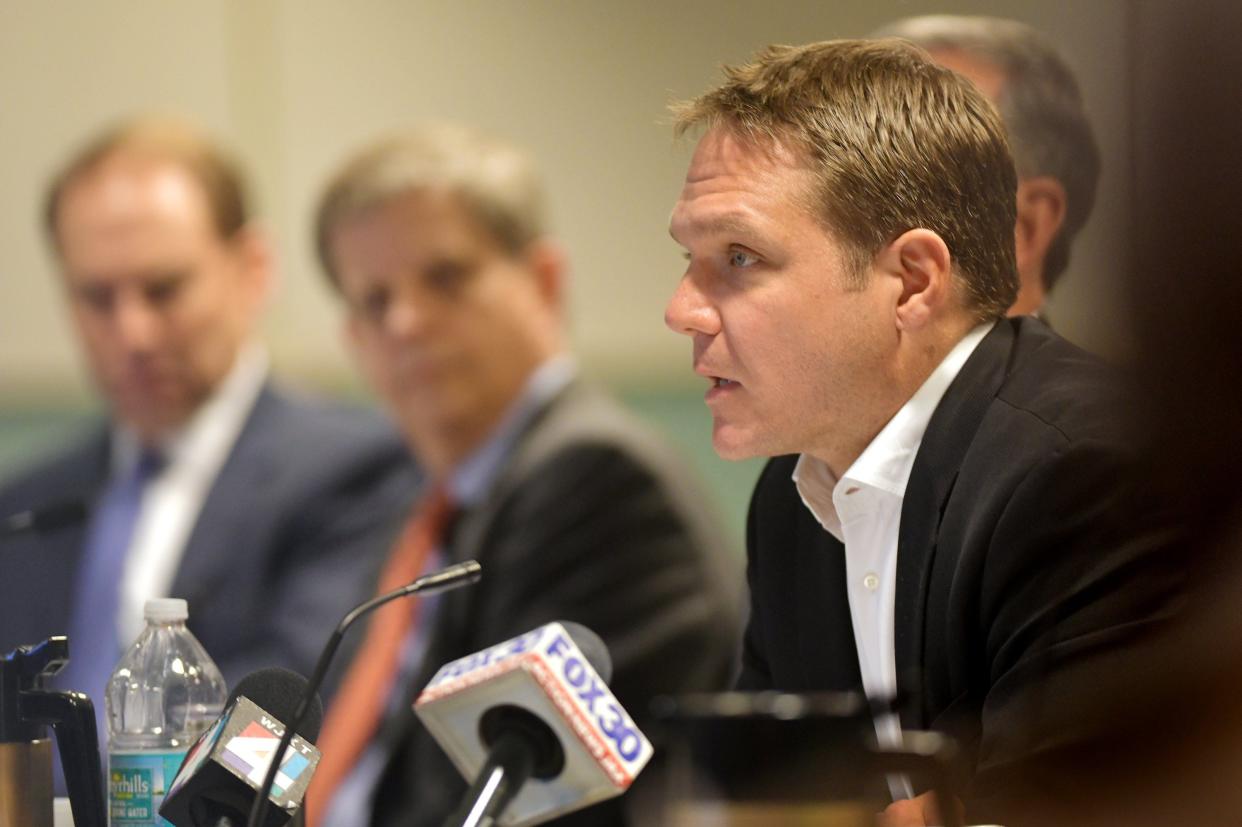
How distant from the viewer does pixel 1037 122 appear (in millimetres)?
2096

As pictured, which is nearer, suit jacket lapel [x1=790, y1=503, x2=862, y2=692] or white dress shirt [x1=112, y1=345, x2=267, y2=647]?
suit jacket lapel [x1=790, y1=503, x2=862, y2=692]

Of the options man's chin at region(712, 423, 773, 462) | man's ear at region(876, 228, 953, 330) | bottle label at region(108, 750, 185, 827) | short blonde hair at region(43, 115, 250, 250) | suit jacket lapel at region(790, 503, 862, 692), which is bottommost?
suit jacket lapel at region(790, 503, 862, 692)

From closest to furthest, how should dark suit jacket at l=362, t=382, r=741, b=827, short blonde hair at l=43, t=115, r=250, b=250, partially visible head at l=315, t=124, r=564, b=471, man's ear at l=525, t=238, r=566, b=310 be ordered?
dark suit jacket at l=362, t=382, r=741, b=827
partially visible head at l=315, t=124, r=564, b=471
man's ear at l=525, t=238, r=566, b=310
short blonde hair at l=43, t=115, r=250, b=250

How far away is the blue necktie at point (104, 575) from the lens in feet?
10.9

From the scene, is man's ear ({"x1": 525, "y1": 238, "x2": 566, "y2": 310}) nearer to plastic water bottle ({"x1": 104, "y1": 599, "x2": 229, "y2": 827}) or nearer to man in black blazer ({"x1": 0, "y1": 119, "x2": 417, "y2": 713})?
man in black blazer ({"x1": 0, "y1": 119, "x2": 417, "y2": 713})

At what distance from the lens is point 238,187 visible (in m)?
4.19

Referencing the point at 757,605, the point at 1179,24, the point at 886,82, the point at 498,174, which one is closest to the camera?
the point at 1179,24

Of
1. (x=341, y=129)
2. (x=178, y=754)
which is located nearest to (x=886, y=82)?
(x=178, y=754)

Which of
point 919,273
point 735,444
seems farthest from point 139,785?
point 919,273

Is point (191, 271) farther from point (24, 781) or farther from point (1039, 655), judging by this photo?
point (1039, 655)

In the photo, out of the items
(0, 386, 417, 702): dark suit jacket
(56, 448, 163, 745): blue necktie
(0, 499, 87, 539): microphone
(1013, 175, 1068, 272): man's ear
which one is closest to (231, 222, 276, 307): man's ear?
(0, 386, 417, 702): dark suit jacket

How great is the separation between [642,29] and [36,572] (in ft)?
7.47

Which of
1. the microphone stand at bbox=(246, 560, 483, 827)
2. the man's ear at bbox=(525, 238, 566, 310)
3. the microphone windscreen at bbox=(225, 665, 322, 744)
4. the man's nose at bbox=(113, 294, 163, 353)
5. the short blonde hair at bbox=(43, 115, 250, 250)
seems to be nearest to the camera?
the microphone stand at bbox=(246, 560, 483, 827)

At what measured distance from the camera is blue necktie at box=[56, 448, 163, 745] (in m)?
3.32
